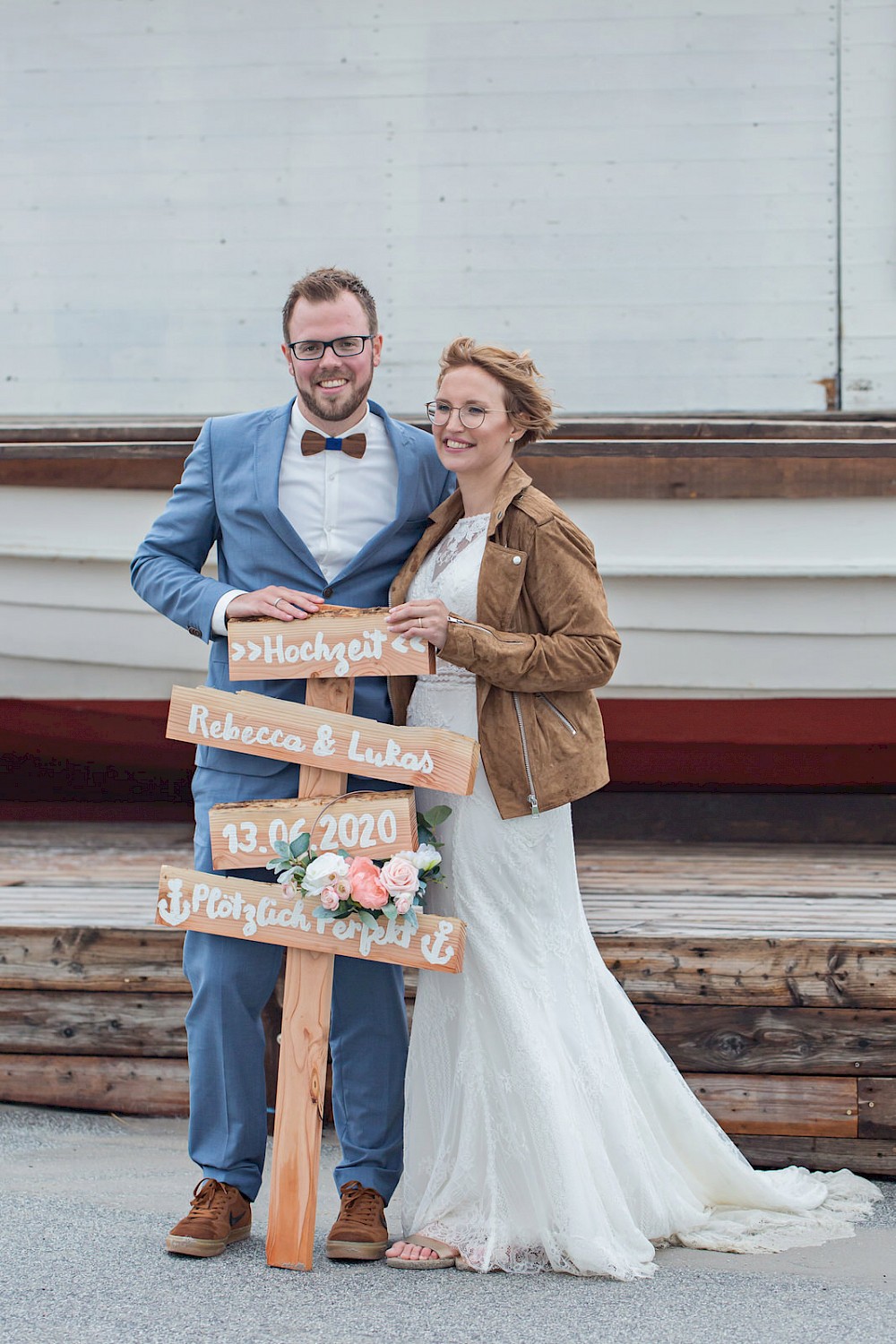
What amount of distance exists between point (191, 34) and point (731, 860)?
119 inches

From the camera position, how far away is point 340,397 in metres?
2.26

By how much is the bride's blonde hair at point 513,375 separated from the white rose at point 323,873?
82 centimetres

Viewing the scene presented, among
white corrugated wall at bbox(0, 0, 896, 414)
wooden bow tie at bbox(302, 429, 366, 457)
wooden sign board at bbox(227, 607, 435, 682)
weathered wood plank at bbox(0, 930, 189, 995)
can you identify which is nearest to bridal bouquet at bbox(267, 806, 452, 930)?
wooden sign board at bbox(227, 607, 435, 682)

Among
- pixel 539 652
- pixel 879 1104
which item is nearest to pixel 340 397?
pixel 539 652

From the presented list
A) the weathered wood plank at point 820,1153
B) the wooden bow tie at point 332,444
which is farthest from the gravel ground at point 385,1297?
the wooden bow tie at point 332,444

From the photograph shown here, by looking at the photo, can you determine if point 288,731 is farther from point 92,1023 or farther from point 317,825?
point 92,1023

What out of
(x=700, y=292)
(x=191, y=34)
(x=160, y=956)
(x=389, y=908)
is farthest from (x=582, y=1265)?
(x=191, y=34)

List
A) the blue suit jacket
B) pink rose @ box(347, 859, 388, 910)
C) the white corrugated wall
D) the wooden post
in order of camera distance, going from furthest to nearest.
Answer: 1. the white corrugated wall
2. the blue suit jacket
3. the wooden post
4. pink rose @ box(347, 859, 388, 910)

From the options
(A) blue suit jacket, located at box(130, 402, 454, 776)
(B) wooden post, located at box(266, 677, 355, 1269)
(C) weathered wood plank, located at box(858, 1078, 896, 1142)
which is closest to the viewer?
(B) wooden post, located at box(266, 677, 355, 1269)

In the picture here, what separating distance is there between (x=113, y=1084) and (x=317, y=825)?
1207 millimetres

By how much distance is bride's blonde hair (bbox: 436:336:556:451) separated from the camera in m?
2.22

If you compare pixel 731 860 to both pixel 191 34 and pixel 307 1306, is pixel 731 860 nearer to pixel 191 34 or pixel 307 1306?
pixel 307 1306

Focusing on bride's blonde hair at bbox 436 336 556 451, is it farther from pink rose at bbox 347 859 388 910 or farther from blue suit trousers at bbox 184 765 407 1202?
pink rose at bbox 347 859 388 910

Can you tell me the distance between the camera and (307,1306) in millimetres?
2039
